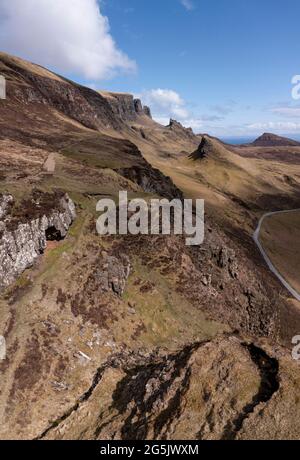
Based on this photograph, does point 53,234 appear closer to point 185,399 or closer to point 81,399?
point 81,399

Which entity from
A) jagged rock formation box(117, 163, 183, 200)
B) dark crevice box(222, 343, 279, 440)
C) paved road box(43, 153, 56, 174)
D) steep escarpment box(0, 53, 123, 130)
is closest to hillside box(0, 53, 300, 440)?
dark crevice box(222, 343, 279, 440)

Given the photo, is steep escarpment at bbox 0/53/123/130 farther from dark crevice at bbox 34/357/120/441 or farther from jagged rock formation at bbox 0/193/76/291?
dark crevice at bbox 34/357/120/441

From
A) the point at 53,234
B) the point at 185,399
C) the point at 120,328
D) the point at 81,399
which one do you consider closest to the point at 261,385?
the point at 185,399

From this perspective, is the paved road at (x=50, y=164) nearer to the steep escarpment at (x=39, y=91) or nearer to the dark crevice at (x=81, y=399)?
the dark crevice at (x=81, y=399)

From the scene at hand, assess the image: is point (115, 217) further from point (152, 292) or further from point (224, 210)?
point (224, 210)

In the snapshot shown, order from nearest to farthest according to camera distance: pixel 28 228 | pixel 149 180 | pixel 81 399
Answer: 1. pixel 81 399
2. pixel 28 228
3. pixel 149 180

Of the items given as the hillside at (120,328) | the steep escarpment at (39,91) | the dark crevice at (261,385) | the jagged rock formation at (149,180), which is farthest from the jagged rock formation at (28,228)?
the steep escarpment at (39,91)
